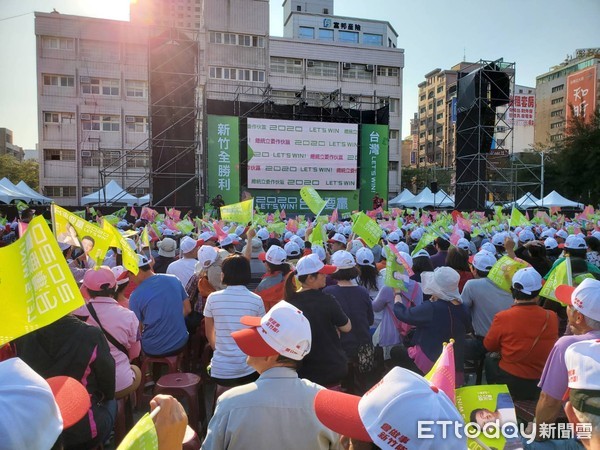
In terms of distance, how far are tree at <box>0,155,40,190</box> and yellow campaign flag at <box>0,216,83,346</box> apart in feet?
122

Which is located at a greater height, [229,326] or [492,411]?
[492,411]

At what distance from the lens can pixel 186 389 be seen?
2.91 m

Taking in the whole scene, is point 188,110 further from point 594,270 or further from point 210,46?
point 210,46

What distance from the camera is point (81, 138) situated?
2948 centimetres

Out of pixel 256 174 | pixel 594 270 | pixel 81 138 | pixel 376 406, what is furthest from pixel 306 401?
pixel 81 138

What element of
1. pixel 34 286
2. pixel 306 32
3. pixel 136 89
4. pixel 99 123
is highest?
pixel 306 32

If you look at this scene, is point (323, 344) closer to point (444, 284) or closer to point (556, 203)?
point (444, 284)

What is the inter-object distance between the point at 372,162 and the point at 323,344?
709 inches

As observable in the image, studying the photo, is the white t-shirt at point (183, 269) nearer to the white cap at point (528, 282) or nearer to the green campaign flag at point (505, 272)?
the green campaign flag at point (505, 272)

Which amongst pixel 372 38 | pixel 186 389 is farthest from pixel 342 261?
pixel 372 38

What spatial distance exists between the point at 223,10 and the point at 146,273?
101 feet

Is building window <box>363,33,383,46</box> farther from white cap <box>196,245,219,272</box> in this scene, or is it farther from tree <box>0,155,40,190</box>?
white cap <box>196,245,219,272</box>

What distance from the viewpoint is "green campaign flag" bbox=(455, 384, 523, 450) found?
137 cm

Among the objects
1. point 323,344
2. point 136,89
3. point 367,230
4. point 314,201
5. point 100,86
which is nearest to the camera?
point 323,344
